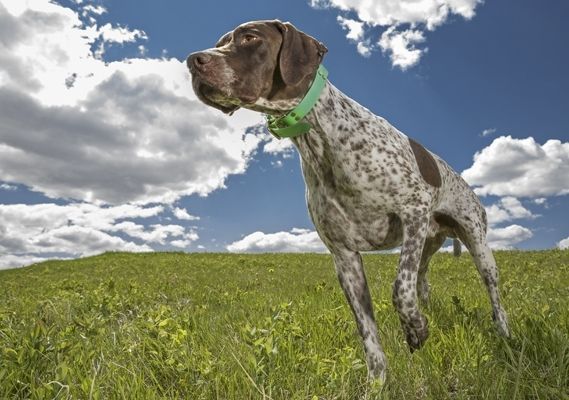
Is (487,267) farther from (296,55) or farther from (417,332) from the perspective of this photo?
(296,55)

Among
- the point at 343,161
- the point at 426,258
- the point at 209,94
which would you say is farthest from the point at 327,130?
the point at 426,258

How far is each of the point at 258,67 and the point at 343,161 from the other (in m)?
1.14

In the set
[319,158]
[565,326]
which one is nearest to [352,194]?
[319,158]

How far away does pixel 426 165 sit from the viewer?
5574 mm

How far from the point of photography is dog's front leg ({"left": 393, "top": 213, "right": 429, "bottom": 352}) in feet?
14.7

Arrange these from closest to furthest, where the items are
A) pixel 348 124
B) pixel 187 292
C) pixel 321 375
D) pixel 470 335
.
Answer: pixel 321 375
pixel 348 124
pixel 470 335
pixel 187 292

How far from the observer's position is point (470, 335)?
202 inches

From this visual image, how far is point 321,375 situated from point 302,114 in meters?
2.16

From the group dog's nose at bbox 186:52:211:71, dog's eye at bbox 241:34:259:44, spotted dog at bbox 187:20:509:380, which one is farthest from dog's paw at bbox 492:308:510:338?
dog's nose at bbox 186:52:211:71

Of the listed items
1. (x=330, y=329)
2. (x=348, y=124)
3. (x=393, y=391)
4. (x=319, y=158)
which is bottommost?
A: (x=393, y=391)

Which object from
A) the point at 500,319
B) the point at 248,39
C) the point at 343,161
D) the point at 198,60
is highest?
the point at 248,39

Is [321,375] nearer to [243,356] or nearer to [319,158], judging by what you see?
[243,356]

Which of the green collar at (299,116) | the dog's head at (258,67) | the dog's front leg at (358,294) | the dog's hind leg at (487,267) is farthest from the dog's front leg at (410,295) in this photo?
the dog's hind leg at (487,267)

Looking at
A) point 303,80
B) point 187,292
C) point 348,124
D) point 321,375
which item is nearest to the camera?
point 321,375
